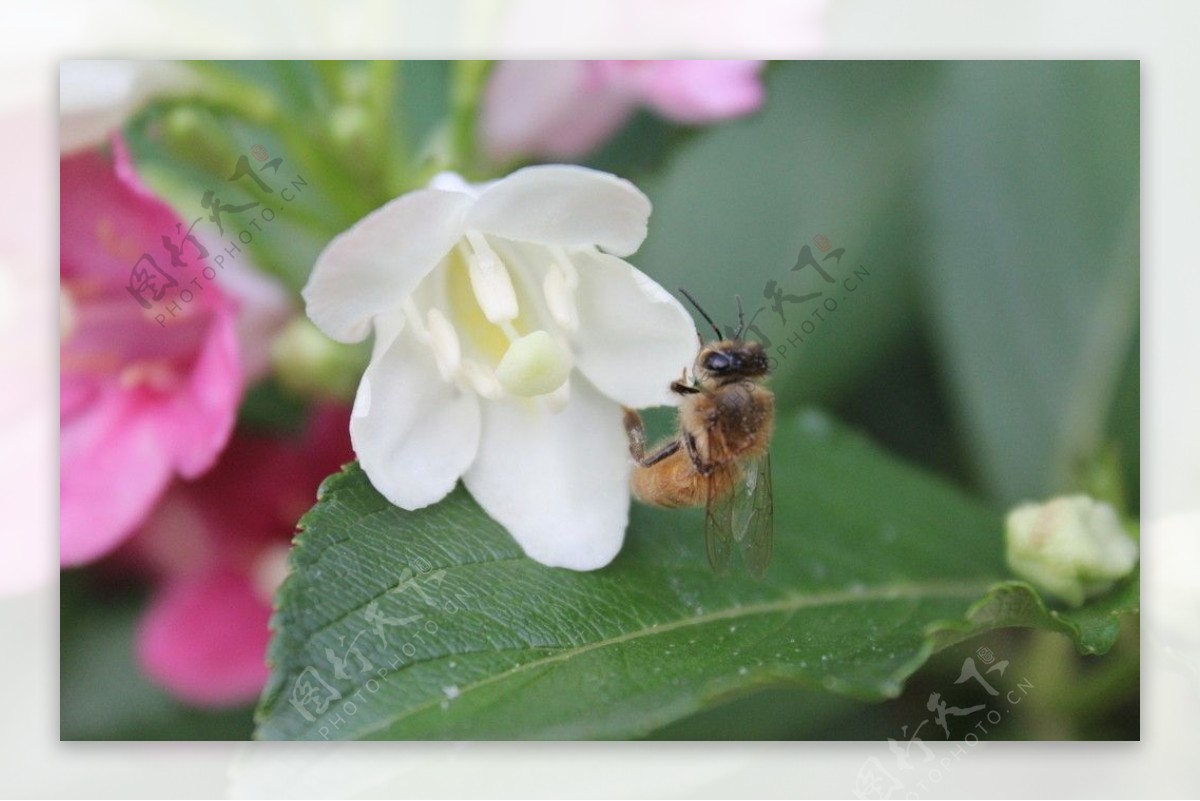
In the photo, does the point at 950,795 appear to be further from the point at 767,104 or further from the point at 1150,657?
the point at 767,104

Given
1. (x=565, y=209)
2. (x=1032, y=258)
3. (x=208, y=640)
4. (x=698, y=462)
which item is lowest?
(x=208, y=640)

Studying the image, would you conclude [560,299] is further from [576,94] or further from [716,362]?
[576,94]

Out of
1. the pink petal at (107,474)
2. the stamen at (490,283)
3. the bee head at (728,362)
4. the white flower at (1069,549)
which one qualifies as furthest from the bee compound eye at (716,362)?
the pink petal at (107,474)

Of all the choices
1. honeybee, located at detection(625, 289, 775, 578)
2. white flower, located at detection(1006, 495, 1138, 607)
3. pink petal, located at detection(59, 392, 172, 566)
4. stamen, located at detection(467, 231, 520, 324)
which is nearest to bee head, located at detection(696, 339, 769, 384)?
honeybee, located at detection(625, 289, 775, 578)

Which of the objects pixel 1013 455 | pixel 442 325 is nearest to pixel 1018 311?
pixel 1013 455

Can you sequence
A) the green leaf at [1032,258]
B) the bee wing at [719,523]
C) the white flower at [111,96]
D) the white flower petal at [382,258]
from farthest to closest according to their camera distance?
the green leaf at [1032,258] < the white flower at [111,96] < the bee wing at [719,523] < the white flower petal at [382,258]

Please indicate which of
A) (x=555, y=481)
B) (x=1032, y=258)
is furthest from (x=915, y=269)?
(x=555, y=481)

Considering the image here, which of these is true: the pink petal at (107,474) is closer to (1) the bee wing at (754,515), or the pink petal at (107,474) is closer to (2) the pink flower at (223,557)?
(2) the pink flower at (223,557)
